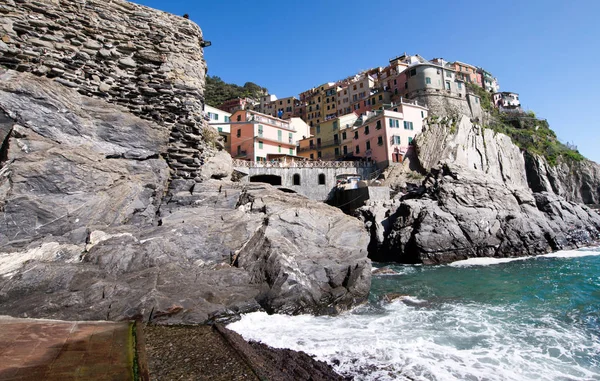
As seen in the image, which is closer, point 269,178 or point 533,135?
point 269,178

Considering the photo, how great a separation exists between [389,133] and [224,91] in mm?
65617

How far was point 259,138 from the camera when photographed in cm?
4844

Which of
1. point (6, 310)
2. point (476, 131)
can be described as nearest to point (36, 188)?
point (6, 310)

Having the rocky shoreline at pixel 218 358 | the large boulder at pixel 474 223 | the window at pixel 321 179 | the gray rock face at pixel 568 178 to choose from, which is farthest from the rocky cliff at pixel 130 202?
the gray rock face at pixel 568 178

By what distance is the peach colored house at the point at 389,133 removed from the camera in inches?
1858

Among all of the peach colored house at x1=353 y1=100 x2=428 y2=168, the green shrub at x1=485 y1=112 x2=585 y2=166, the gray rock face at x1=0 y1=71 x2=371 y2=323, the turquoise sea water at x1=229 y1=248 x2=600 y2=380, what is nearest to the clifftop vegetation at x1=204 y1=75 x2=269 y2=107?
the peach colored house at x1=353 y1=100 x2=428 y2=168

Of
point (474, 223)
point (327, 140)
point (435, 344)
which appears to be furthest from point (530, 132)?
point (435, 344)

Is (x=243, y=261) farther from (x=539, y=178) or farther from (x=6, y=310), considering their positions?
(x=539, y=178)

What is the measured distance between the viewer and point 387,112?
4847 centimetres

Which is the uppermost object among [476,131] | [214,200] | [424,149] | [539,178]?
[476,131]

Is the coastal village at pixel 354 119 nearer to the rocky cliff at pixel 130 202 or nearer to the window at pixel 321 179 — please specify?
the window at pixel 321 179

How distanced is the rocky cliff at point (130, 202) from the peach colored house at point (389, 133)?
3452 cm

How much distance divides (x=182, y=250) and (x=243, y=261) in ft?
6.60

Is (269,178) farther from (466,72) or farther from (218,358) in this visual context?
(466,72)
